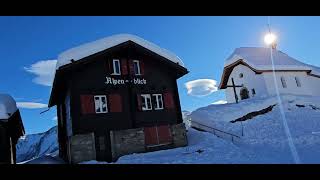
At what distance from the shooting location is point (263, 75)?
2567 cm

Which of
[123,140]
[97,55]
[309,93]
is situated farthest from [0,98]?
[309,93]

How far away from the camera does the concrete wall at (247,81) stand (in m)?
25.7

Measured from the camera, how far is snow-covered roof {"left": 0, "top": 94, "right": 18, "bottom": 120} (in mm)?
16336

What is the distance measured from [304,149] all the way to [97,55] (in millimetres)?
11680

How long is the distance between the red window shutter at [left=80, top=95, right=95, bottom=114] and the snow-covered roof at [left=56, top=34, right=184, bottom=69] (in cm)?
210

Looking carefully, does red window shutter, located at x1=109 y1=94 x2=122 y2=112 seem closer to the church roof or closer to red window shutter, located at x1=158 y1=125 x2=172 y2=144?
red window shutter, located at x1=158 y1=125 x2=172 y2=144

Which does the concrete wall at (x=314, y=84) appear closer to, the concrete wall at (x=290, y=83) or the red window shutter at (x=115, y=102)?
the concrete wall at (x=290, y=83)

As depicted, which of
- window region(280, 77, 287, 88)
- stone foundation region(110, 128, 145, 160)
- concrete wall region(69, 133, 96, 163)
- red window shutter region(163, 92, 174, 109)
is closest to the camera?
concrete wall region(69, 133, 96, 163)

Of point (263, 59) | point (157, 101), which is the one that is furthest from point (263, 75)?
point (157, 101)

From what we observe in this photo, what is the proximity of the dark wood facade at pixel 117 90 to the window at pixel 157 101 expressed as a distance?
0.19 m

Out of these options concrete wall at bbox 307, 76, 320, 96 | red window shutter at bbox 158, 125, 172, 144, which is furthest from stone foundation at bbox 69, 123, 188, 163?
concrete wall at bbox 307, 76, 320, 96

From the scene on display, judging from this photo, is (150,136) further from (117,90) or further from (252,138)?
(252,138)
